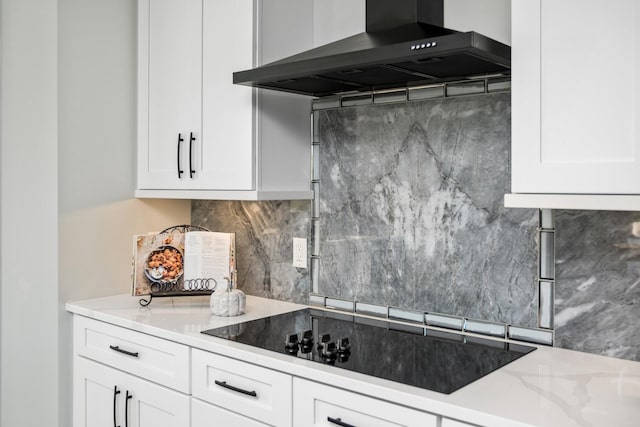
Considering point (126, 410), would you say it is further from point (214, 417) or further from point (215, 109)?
point (215, 109)

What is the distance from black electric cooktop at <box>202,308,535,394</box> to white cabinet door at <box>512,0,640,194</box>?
51 cm

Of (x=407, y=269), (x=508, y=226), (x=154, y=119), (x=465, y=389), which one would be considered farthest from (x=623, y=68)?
(x=154, y=119)

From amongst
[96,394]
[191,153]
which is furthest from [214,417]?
[191,153]

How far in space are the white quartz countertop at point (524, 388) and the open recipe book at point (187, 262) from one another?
45 centimetres

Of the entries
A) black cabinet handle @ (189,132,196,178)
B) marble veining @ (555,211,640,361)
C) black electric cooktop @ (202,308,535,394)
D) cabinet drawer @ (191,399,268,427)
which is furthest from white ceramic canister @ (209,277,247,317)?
marble veining @ (555,211,640,361)

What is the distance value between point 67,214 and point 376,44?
1.48m

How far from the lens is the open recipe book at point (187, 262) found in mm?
2574

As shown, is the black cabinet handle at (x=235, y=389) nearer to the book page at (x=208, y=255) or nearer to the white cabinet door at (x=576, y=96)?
the book page at (x=208, y=255)

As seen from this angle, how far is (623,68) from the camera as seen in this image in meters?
1.44

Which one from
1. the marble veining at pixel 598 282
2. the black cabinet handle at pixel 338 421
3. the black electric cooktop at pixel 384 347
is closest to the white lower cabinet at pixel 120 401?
the black electric cooktop at pixel 384 347

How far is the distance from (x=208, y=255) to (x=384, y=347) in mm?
970

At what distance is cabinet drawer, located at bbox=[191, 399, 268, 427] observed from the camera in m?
1.88

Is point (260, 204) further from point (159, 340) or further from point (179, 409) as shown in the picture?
point (179, 409)

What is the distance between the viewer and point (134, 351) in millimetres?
2283
